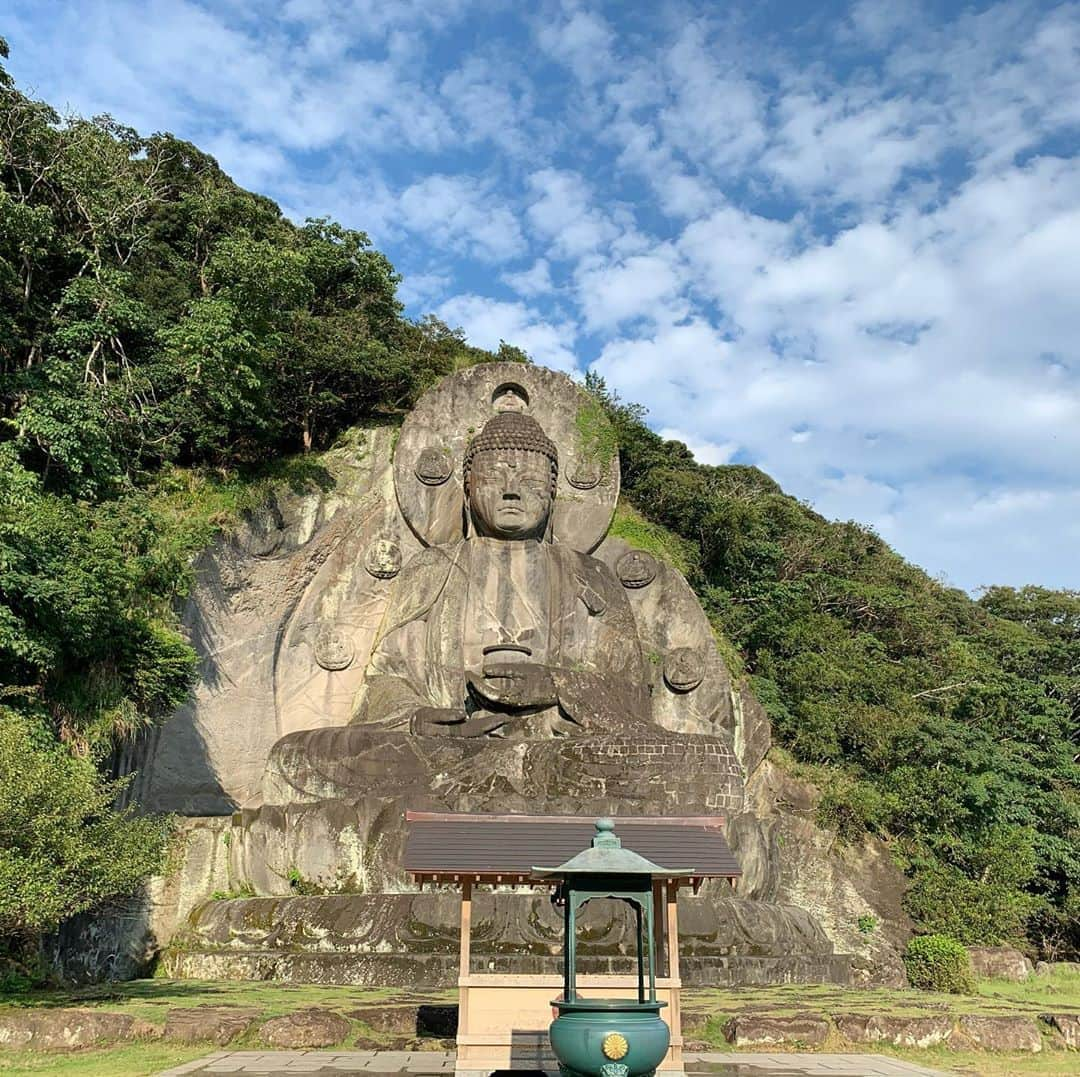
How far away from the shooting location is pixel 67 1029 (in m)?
7.04

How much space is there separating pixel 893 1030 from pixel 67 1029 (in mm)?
5392

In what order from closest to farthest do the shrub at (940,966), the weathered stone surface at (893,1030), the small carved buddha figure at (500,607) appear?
the weathered stone surface at (893,1030) < the shrub at (940,966) < the small carved buddha figure at (500,607)

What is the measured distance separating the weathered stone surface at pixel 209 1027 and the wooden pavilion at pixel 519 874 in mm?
1565

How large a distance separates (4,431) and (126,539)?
3.56 meters

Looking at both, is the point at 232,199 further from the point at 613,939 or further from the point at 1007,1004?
the point at 1007,1004

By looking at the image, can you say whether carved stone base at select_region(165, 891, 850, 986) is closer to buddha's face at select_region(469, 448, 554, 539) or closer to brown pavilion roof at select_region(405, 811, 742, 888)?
brown pavilion roof at select_region(405, 811, 742, 888)

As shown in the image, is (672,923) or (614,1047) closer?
(614,1047)

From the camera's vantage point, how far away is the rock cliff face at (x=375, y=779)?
33.2 ft

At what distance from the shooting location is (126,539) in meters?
11.9

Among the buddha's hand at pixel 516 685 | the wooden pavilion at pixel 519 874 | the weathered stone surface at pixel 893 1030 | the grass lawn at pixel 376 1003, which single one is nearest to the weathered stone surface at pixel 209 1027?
the grass lawn at pixel 376 1003

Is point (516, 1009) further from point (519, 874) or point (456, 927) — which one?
point (456, 927)

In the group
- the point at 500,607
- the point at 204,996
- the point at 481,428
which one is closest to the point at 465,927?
the point at 204,996

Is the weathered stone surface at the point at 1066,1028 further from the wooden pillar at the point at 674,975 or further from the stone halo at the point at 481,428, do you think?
the stone halo at the point at 481,428

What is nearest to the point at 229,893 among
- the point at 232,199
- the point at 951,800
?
the point at 951,800
